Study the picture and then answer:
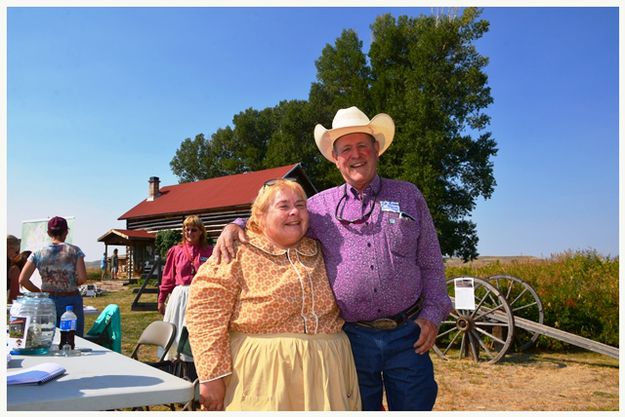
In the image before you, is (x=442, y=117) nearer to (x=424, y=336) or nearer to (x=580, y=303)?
(x=580, y=303)

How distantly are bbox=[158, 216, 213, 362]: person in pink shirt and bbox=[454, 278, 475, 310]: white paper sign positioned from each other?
3716 millimetres

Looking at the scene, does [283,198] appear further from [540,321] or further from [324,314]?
[540,321]

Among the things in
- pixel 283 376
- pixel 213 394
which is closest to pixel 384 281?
pixel 283 376

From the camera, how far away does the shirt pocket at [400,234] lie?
2.69m

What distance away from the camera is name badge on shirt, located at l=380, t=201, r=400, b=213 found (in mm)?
2775

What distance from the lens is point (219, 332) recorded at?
94.4 inches

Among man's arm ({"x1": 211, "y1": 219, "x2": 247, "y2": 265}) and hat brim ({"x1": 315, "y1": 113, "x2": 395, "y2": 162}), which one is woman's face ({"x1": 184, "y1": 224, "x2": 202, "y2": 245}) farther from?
man's arm ({"x1": 211, "y1": 219, "x2": 247, "y2": 265})

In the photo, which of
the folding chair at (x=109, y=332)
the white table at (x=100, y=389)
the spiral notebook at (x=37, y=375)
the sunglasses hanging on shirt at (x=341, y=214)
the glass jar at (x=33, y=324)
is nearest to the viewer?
the white table at (x=100, y=389)

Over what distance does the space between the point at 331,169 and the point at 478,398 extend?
2292 cm

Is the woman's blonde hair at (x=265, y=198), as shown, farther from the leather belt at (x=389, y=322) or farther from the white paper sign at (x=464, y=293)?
the white paper sign at (x=464, y=293)

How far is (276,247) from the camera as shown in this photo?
257 cm

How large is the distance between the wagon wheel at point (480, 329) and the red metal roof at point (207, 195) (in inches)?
725

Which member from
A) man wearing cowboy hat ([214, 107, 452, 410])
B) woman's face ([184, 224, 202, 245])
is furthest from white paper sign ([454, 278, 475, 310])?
man wearing cowboy hat ([214, 107, 452, 410])

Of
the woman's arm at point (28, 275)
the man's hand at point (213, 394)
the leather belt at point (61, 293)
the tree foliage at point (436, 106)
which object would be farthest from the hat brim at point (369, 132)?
the tree foliage at point (436, 106)
